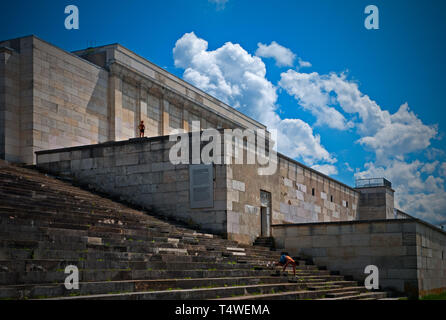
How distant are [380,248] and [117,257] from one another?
10.8 m

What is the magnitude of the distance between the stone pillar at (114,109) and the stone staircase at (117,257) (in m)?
9.16

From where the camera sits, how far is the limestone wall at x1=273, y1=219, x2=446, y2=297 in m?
18.3

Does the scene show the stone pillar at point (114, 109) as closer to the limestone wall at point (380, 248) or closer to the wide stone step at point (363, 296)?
the limestone wall at point (380, 248)

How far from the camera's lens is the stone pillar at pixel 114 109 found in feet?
92.2

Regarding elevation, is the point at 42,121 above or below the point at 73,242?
above

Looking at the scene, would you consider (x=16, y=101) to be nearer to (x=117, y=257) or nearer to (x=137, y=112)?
(x=137, y=112)

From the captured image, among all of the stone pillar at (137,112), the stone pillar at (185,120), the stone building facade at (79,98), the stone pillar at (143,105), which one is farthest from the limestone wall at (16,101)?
the stone pillar at (185,120)

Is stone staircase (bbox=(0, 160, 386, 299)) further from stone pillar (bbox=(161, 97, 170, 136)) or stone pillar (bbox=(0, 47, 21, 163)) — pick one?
stone pillar (bbox=(161, 97, 170, 136))

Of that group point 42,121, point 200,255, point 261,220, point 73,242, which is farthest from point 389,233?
point 42,121

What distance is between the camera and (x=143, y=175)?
20.4 meters

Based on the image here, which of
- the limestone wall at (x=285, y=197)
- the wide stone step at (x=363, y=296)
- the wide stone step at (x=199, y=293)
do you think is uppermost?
the limestone wall at (x=285, y=197)
